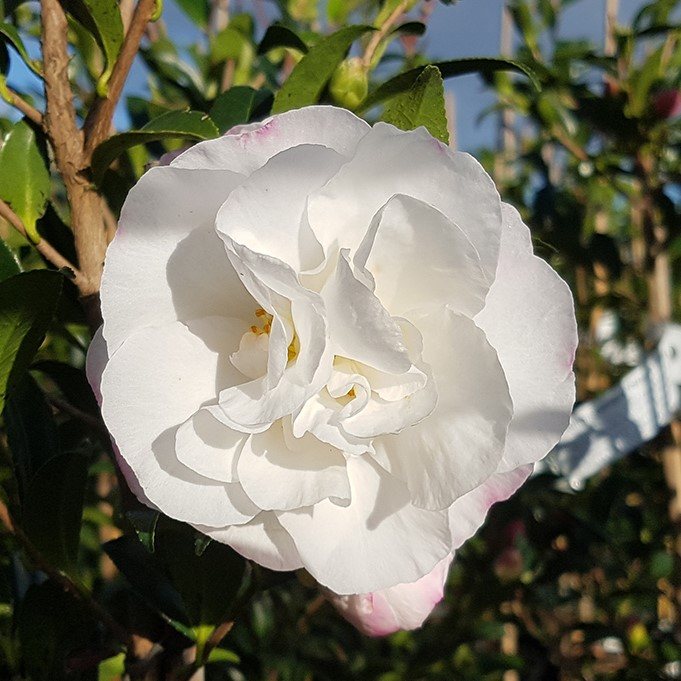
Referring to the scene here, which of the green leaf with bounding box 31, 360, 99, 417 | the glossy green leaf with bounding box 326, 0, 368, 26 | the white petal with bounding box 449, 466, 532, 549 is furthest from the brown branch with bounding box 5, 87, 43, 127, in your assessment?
the glossy green leaf with bounding box 326, 0, 368, 26

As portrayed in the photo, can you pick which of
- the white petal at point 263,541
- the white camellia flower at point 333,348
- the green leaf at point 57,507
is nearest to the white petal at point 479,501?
the white camellia flower at point 333,348

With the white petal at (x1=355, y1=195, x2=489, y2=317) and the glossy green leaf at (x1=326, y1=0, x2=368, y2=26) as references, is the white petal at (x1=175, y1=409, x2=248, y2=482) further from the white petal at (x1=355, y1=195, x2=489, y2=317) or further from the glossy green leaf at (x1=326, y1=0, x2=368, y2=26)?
the glossy green leaf at (x1=326, y1=0, x2=368, y2=26)

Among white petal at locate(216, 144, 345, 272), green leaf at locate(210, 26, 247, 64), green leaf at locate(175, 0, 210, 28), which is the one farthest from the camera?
green leaf at locate(175, 0, 210, 28)

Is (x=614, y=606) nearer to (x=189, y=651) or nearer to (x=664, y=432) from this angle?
(x=664, y=432)

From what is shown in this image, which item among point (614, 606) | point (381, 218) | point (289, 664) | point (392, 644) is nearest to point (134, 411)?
point (381, 218)

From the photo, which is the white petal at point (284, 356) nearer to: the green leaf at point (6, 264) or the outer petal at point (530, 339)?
the outer petal at point (530, 339)

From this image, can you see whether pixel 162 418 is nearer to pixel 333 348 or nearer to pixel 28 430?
pixel 333 348

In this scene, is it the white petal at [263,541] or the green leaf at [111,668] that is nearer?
the white petal at [263,541]
